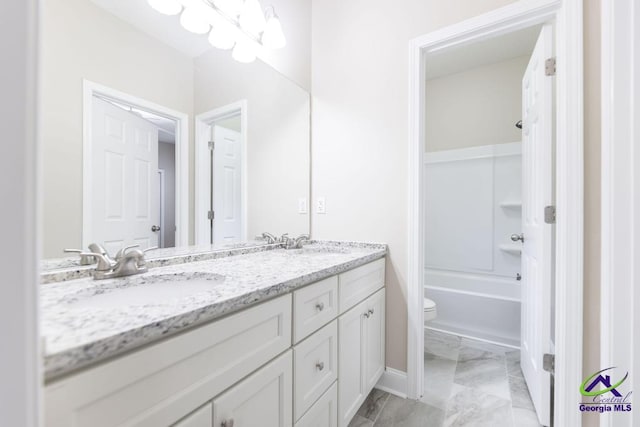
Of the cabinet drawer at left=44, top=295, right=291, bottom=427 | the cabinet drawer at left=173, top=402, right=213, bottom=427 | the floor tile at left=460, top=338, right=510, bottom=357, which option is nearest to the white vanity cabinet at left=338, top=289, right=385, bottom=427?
the cabinet drawer at left=44, top=295, right=291, bottom=427

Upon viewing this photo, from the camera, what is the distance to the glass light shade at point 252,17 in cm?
148

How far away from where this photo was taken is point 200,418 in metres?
0.62

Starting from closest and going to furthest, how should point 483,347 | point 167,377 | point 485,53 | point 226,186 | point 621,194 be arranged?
point 167,377 → point 621,194 → point 226,186 → point 483,347 → point 485,53

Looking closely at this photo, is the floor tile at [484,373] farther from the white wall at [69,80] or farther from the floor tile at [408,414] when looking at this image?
the white wall at [69,80]

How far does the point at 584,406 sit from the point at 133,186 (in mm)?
2021

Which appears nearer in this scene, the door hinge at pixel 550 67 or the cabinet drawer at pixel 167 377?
the cabinet drawer at pixel 167 377

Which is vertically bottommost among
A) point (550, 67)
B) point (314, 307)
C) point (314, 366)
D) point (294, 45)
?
point (314, 366)

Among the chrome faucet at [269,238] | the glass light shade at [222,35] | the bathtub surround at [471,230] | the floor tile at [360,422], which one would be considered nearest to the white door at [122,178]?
Result: the glass light shade at [222,35]

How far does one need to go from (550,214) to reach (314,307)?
3.90 feet

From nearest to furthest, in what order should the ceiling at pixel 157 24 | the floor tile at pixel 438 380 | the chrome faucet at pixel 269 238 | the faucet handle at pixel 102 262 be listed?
1. the faucet handle at pixel 102 262
2. the ceiling at pixel 157 24
3. the floor tile at pixel 438 380
4. the chrome faucet at pixel 269 238

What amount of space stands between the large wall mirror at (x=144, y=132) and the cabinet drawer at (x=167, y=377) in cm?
51

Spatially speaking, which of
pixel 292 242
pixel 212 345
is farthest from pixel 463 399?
pixel 212 345

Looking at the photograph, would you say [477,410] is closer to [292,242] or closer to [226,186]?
[292,242]

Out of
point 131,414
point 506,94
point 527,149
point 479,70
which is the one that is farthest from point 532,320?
point 479,70
